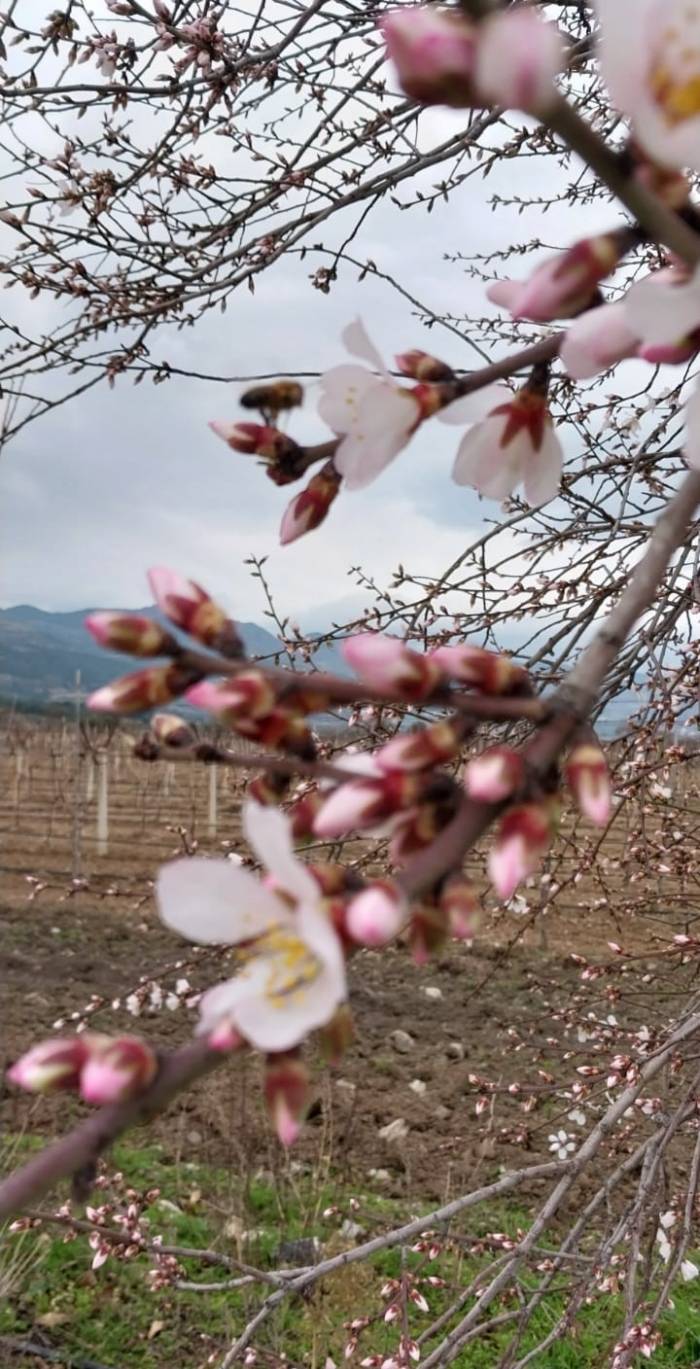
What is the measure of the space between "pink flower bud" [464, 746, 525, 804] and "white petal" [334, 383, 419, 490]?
30 centimetres

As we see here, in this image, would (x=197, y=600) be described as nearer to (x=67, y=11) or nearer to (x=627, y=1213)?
(x=627, y=1213)

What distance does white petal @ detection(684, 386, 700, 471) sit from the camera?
2.09 ft

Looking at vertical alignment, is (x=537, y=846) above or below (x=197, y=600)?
below

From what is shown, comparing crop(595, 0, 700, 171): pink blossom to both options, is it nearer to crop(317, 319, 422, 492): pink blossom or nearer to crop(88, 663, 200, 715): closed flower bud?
crop(317, 319, 422, 492): pink blossom

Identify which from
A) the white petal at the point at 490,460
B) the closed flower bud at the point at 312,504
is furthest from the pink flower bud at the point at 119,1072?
the white petal at the point at 490,460

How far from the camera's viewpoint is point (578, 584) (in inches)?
127

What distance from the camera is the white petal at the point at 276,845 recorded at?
506 millimetres

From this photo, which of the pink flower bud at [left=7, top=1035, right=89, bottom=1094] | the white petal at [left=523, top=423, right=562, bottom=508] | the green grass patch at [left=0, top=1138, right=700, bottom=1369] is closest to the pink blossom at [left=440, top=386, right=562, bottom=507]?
the white petal at [left=523, top=423, right=562, bottom=508]

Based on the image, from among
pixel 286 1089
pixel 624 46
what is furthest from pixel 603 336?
pixel 286 1089

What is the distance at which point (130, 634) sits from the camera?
64 centimetres

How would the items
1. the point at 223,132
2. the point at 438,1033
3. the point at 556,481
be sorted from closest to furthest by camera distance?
the point at 556,481
the point at 223,132
the point at 438,1033

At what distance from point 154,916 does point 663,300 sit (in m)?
12.5

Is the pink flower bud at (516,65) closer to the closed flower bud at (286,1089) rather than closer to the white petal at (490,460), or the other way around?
the white petal at (490,460)

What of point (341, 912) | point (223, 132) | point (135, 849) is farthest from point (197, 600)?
point (135, 849)
